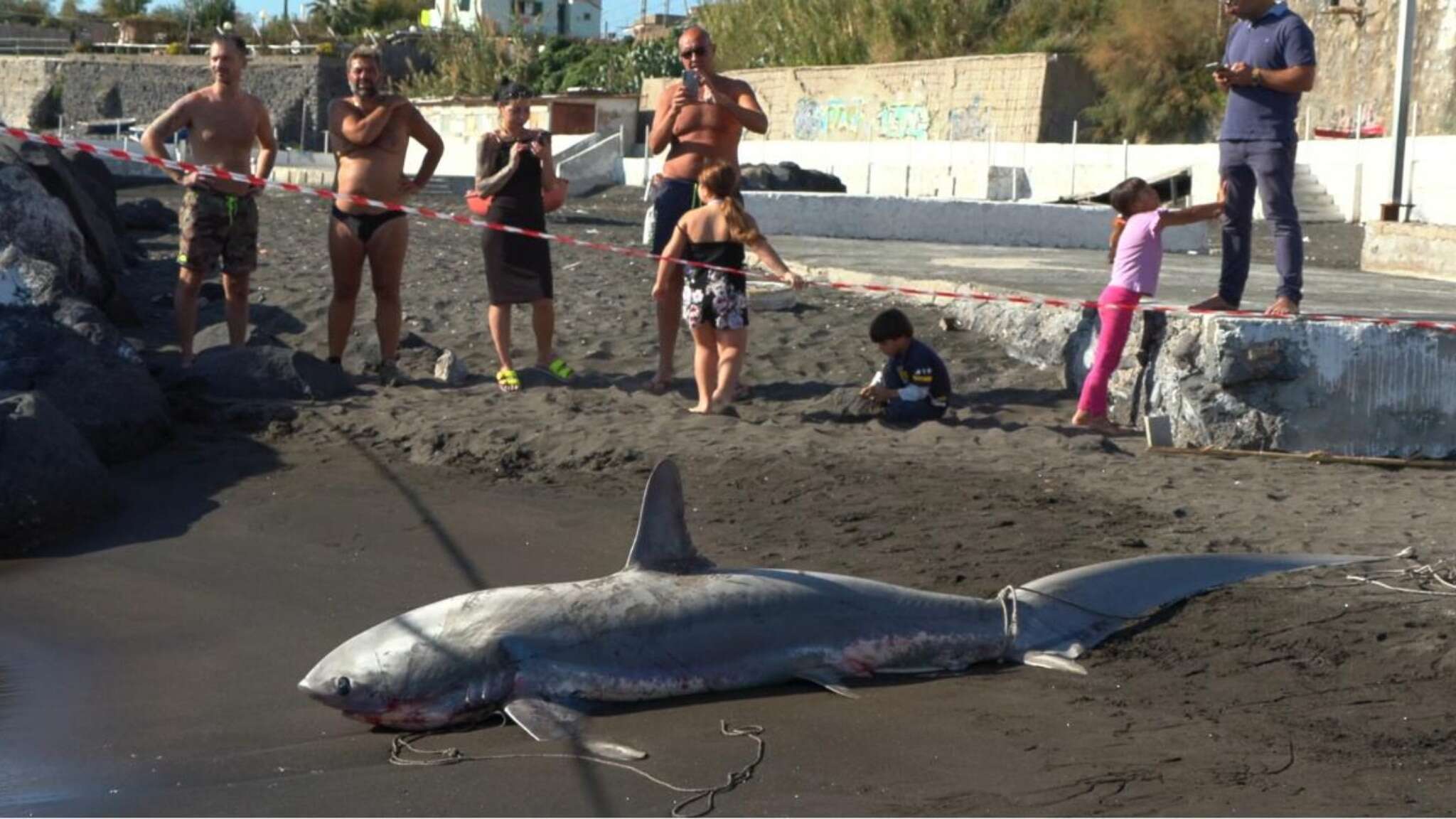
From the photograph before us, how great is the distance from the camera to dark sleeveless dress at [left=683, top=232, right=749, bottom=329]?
9.47 metres

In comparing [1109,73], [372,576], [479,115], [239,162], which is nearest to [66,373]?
[239,162]

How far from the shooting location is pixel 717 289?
31.1 feet

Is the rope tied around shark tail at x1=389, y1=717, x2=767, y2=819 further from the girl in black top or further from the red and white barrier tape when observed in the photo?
the red and white barrier tape

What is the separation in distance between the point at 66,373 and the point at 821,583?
515 cm

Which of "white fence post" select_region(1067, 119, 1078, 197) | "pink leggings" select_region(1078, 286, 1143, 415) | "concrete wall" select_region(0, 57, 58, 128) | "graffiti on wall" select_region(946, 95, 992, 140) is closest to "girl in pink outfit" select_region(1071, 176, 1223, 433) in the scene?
"pink leggings" select_region(1078, 286, 1143, 415)

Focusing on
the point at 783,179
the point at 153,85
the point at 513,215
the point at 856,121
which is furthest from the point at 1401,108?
the point at 153,85

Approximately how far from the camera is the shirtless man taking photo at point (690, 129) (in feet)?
Result: 32.8

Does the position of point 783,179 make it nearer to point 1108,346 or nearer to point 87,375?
point 1108,346

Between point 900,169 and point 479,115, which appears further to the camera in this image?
point 479,115

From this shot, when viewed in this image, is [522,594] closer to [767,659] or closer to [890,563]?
[767,659]

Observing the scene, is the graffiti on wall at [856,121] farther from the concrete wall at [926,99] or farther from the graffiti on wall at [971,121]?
the graffiti on wall at [971,121]

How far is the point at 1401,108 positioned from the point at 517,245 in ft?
38.9

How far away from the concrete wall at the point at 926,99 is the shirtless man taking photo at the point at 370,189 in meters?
27.7

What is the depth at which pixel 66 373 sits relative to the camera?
9.15 meters
